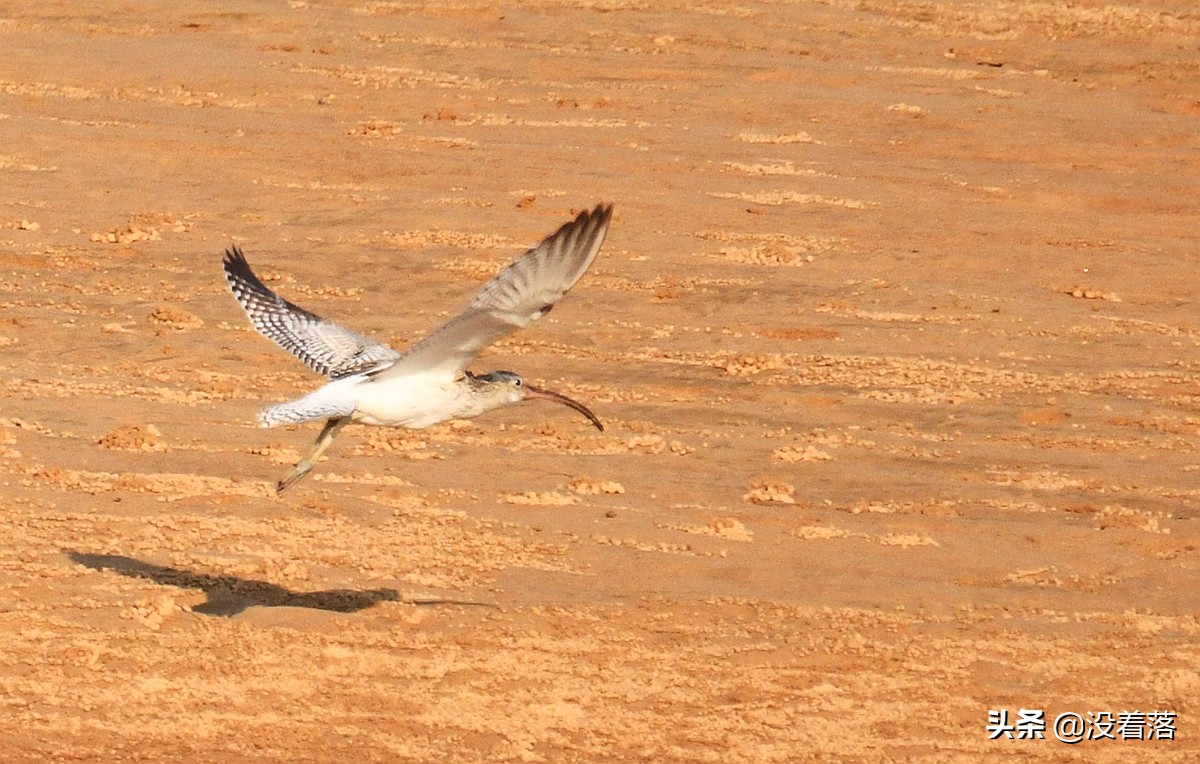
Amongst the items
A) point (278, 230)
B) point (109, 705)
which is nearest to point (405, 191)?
point (278, 230)

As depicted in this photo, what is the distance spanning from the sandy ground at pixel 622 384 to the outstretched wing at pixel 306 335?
3.42 ft

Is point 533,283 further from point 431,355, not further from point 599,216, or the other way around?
point 431,355

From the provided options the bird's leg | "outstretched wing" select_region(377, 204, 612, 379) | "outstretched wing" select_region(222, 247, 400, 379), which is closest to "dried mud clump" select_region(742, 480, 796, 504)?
"outstretched wing" select_region(222, 247, 400, 379)

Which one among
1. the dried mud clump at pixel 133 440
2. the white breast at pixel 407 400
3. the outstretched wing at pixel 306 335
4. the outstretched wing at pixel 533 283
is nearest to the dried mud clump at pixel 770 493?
the outstretched wing at pixel 306 335

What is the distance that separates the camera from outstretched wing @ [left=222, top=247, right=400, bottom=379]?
9133mm

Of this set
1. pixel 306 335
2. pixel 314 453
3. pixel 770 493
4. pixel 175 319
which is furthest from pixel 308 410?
pixel 175 319

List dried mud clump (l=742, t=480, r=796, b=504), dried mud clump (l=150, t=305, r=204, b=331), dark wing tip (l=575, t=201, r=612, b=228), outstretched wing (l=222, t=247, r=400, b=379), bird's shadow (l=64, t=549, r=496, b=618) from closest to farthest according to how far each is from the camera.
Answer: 1. dark wing tip (l=575, t=201, r=612, b=228)
2. bird's shadow (l=64, t=549, r=496, b=618)
3. outstretched wing (l=222, t=247, r=400, b=379)
4. dried mud clump (l=742, t=480, r=796, b=504)
5. dried mud clump (l=150, t=305, r=204, b=331)

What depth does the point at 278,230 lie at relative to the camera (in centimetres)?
1476

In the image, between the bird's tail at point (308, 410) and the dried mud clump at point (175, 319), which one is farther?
the dried mud clump at point (175, 319)

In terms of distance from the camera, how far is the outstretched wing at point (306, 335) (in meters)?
9.13

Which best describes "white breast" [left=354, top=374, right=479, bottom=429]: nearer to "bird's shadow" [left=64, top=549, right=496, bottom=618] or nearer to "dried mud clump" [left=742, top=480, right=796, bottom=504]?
"bird's shadow" [left=64, top=549, right=496, bottom=618]

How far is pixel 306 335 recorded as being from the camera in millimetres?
9609

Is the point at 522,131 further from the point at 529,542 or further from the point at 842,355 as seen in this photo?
the point at 529,542

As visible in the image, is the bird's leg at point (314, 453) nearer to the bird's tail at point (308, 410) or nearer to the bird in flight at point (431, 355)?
the bird in flight at point (431, 355)
